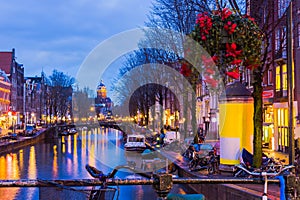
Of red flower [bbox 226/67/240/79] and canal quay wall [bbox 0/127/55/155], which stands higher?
red flower [bbox 226/67/240/79]

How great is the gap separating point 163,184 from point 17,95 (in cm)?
11113

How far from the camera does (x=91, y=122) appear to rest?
170 meters

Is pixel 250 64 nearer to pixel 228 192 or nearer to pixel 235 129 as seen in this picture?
pixel 228 192

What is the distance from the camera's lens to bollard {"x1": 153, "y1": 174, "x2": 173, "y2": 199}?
5707 millimetres

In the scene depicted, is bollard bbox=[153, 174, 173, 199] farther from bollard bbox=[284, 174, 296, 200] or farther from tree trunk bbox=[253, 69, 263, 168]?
tree trunk bbox=[253, 69, 263, 168]

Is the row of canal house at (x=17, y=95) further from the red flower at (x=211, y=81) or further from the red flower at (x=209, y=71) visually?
the red flower at (x=209, y=71)

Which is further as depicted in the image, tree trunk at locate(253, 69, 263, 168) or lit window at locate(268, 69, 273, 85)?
lit window at locate(268, 69, 273, 85)

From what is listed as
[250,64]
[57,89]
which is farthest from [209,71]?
[57,89]

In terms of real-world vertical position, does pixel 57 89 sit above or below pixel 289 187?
above

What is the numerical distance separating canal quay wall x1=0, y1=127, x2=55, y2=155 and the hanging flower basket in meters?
48.9

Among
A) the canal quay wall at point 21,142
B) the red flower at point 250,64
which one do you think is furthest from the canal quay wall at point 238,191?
the canal quay wall at point 21,142

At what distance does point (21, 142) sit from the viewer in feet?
212

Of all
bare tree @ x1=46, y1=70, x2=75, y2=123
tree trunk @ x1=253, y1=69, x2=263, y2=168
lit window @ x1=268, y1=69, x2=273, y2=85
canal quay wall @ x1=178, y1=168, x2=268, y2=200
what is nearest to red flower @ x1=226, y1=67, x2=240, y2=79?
canal quay wall @ x1=178, y1=168, x2=268, y2=200

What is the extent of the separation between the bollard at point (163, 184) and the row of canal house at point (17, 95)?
8504cm
